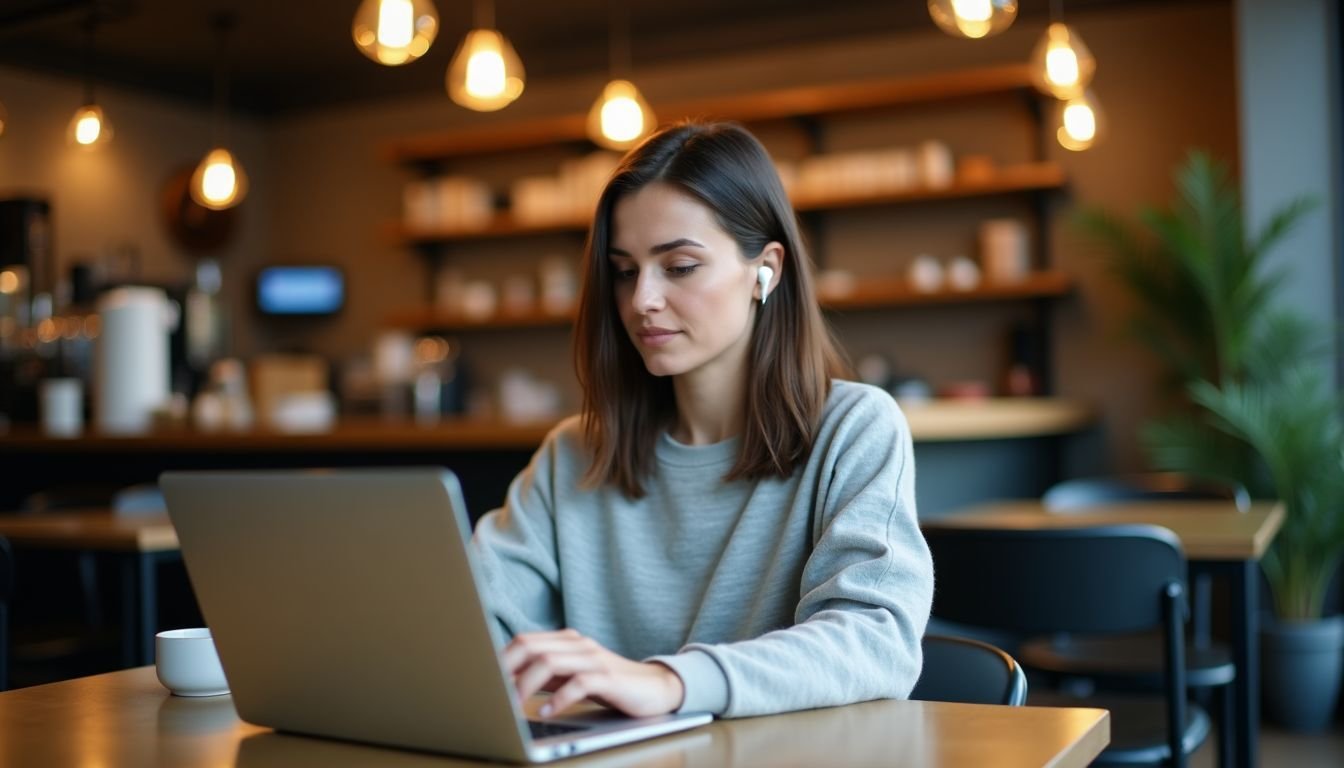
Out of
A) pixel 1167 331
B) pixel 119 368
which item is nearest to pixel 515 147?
pixel 119 368

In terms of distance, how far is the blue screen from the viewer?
7312 mm

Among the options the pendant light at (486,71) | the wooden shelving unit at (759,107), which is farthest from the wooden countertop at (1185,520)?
the wooden shelving unit at (759,107)

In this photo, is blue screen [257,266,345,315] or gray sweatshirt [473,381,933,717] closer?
gray sweatshirt [473,381,933,717]

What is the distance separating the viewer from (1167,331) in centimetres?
505

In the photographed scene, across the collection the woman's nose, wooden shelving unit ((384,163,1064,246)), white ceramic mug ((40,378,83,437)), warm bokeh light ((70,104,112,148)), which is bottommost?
white ceramic mug ((40,378,83,437))

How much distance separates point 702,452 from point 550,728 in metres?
0.59

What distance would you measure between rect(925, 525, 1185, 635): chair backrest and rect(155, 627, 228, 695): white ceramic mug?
4.39 feet

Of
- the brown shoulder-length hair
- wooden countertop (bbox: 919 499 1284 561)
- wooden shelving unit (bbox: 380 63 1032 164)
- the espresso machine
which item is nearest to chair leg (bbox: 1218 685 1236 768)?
wooden countertop (bbox: 919 499 1284 561)

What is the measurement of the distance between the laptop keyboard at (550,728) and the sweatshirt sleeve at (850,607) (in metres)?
0.10

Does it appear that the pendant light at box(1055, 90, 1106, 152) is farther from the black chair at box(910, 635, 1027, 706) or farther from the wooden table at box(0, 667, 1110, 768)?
the wooden table at box(0, 667, 1110, 768)

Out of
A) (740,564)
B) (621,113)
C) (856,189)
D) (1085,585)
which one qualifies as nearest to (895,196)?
(856,189)

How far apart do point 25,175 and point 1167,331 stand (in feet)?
17.1

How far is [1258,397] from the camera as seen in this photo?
4.42 metres

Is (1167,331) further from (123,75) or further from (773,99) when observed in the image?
(123,75)
